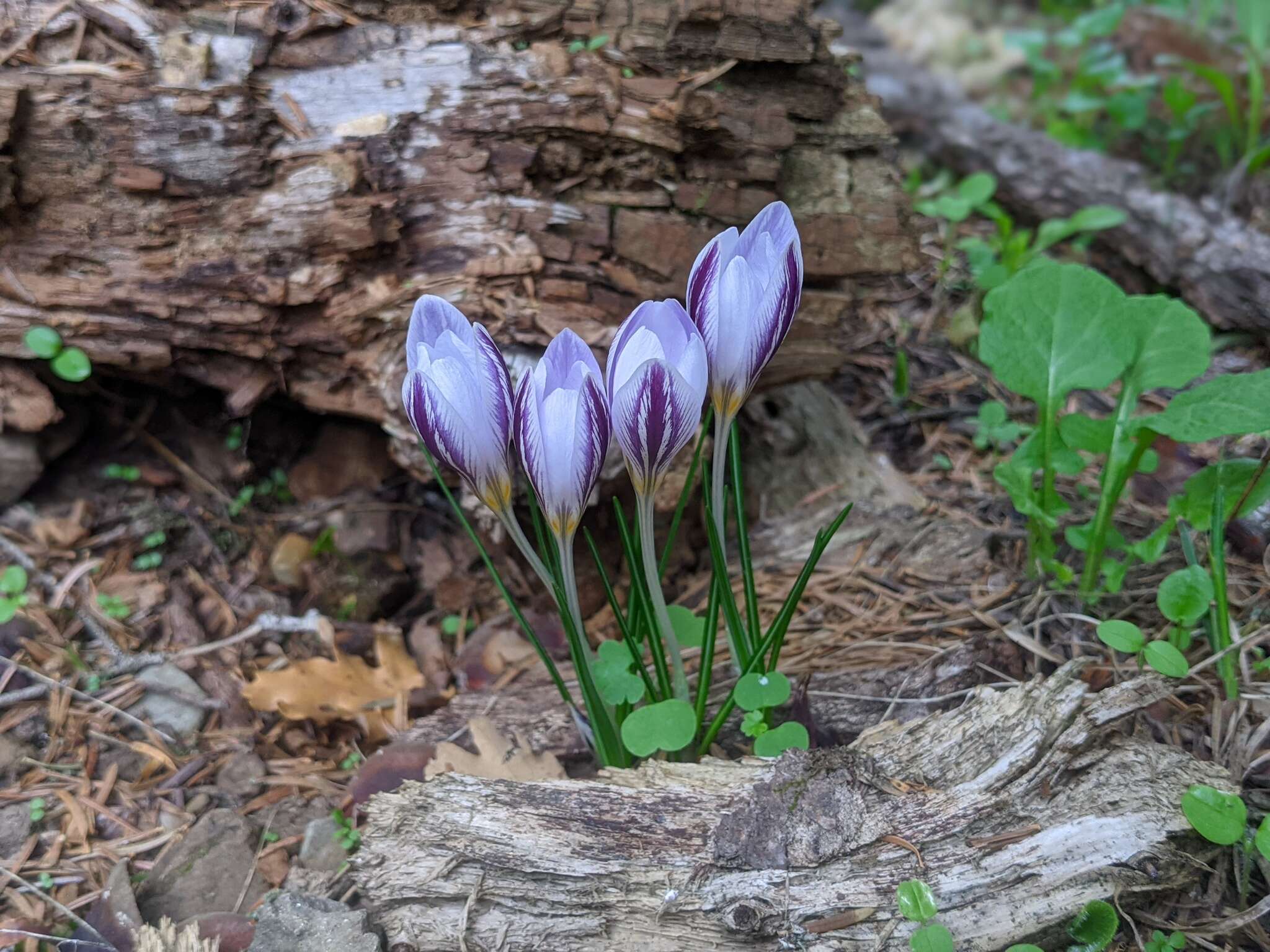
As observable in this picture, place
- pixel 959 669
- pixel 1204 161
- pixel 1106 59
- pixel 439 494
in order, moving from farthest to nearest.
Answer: pixel 1106 59
pixel 1204 161
pixel 439 494
pixel 959 669

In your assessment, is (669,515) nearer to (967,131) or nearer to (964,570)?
(964,570)

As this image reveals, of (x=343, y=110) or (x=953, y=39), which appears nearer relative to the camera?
(x=343, y=110)

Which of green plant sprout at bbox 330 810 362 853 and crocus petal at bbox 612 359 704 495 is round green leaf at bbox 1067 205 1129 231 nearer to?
crocus petal at bbox 612 359 704 495

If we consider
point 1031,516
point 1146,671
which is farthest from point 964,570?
point 1146,671

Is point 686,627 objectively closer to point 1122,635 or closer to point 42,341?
point 1122,635

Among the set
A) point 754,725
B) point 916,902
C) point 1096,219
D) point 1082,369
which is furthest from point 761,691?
point 1096,219

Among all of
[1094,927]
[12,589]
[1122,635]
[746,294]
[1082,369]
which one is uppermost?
[746,294]

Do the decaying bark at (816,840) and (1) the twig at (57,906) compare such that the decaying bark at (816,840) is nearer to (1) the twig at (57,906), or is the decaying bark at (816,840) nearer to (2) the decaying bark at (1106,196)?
(1) the twig at (57,906)
